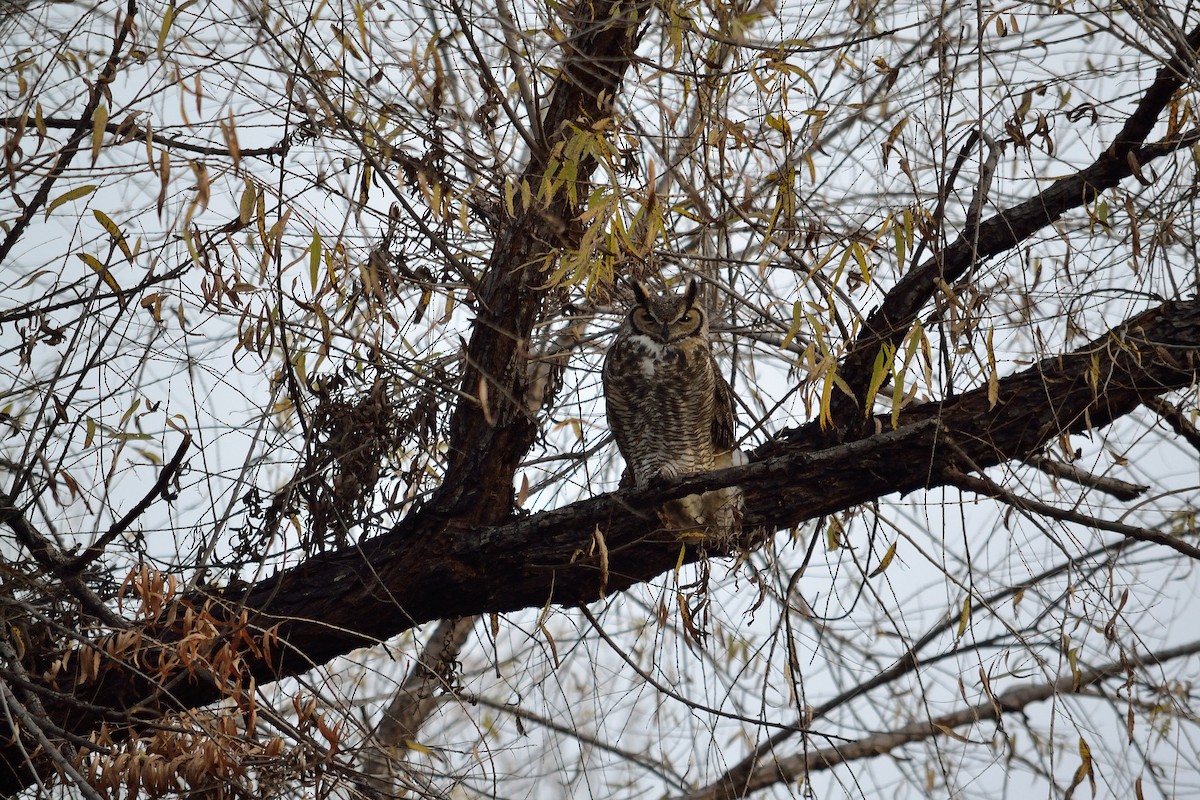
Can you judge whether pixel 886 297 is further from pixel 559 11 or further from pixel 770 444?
pixel 559 11

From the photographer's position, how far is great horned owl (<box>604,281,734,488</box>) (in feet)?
11.2

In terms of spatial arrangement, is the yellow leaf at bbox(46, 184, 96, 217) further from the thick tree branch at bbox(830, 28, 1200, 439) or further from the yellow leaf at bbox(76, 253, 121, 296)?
the thick tree branch at bbox(830, 28, 1200, 439)

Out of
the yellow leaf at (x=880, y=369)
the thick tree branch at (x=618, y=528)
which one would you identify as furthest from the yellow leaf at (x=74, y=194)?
the yellow leaf at (x=880, y=369)

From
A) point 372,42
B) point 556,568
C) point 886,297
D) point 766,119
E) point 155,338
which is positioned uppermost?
point 372,42

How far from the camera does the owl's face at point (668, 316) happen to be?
3.34 meters

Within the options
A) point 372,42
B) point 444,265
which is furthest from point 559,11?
point 444,265

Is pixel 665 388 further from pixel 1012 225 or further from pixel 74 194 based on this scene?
pixel 74 194

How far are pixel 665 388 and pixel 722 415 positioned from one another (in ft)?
0.94

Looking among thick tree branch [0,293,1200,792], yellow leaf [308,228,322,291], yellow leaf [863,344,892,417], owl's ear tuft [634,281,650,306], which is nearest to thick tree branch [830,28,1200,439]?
thick tree branch [0,293,1200,792]

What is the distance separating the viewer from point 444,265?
291 cm

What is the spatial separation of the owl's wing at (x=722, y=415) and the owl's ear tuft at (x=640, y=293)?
0.39 m

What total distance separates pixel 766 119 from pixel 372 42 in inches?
38.3

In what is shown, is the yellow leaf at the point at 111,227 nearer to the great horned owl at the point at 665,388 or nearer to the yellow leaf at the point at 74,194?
the yellow leaf at the point at 74,194

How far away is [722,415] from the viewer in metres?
3.63
